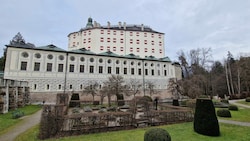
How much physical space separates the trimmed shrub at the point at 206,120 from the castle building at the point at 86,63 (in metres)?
26.2

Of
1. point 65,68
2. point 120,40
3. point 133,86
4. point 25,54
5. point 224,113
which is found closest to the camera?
point 224,113

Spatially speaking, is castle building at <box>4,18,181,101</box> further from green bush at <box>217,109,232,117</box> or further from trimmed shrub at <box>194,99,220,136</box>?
trimmed shrub at <box>194,99,220,136</box>

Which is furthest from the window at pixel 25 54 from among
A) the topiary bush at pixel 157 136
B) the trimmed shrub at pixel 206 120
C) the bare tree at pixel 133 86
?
the trimmed shrub at pixel 206 120

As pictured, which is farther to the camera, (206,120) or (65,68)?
(65,68)

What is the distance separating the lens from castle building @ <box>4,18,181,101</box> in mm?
27062

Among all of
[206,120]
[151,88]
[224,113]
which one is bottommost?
[224,113]

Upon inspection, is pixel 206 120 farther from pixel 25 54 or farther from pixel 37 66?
pixel 25 54

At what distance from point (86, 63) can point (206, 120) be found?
1111 inches

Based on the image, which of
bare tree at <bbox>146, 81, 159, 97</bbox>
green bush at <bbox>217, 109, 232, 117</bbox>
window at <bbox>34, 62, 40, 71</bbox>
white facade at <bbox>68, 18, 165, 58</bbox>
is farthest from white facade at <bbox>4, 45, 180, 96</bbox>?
green bush at <bbox>217, 109, 232, 117</bbox>

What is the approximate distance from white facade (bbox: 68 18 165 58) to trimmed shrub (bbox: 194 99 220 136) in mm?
37167

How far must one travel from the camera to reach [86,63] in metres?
32.2

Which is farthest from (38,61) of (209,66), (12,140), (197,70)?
(209,66)

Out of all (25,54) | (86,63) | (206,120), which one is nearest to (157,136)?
(206,120)

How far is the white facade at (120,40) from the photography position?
142 feet
